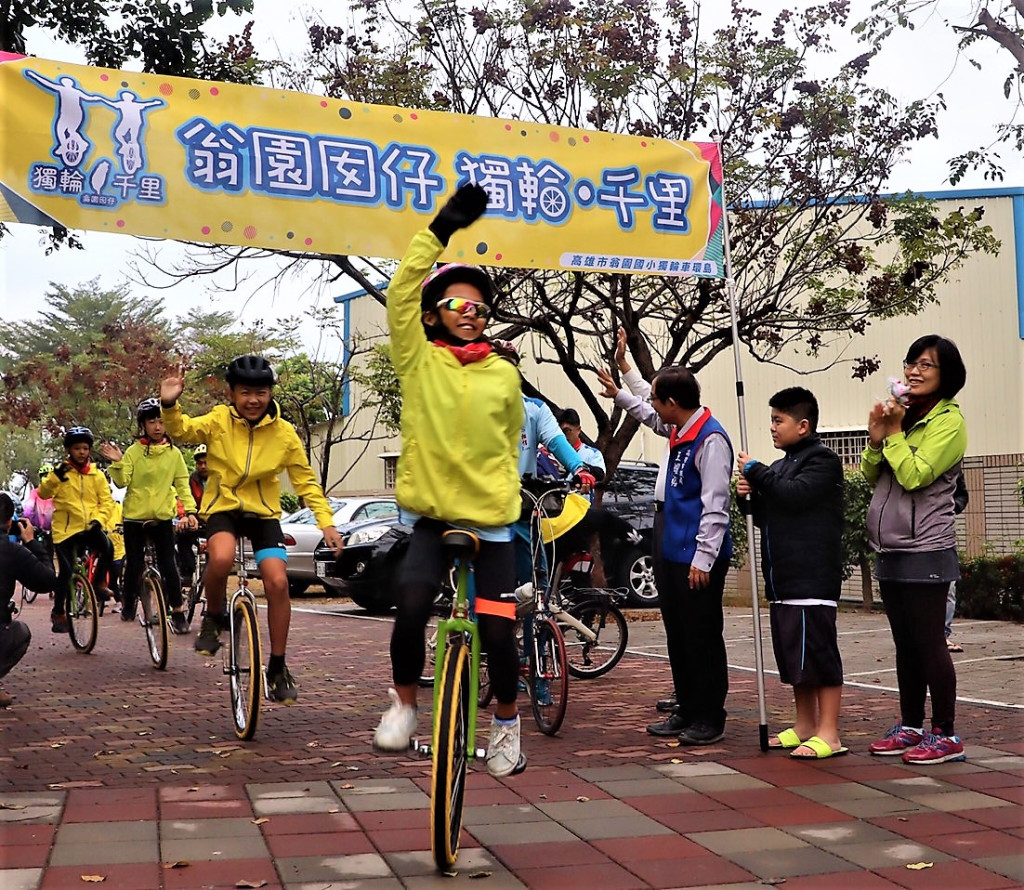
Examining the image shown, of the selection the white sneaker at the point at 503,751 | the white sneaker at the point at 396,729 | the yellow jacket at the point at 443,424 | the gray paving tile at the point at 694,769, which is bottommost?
the gray paving tile at the point at 694,769

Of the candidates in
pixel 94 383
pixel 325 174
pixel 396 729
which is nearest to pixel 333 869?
pixel 396 729

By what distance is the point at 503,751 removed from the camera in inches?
182

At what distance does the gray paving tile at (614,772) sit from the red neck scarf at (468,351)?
217cm

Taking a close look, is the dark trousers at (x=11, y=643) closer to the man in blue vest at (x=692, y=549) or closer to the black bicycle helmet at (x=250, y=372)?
the black bicycle helmet at (x=250, y=372)

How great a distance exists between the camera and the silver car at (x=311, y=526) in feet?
61.9

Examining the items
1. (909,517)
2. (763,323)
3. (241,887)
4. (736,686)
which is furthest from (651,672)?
(763,323)

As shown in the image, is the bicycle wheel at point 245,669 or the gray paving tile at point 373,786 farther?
the bicycle wheel at point 245,669

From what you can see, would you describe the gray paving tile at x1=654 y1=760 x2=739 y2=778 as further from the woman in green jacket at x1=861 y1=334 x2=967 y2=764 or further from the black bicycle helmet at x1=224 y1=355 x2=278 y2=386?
the black bicycle helmet at x1=224 y1=355 x2=278 y2=386

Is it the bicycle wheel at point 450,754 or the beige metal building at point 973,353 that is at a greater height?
the beige metal building at point 973,353

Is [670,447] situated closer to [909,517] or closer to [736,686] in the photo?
[909,517]

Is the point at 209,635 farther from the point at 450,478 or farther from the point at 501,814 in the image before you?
the point at 450,478

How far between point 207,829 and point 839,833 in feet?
7.68

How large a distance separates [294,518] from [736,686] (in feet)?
39.6

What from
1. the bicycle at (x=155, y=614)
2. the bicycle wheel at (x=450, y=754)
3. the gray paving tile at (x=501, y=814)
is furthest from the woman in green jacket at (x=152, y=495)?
the bicycle wheel at (x=450, y=754)
